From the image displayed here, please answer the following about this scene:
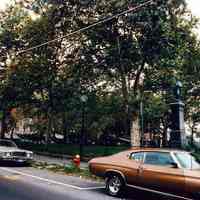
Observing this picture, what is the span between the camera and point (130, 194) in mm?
11461

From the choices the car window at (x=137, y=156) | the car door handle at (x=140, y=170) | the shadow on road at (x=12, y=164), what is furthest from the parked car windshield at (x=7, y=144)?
the car door handle at (x=140, y=170)

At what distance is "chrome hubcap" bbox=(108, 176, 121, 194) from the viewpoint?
11121 millimetres

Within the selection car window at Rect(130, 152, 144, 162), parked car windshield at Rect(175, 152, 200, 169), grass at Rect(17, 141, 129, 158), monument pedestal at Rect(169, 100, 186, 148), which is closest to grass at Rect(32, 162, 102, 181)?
monument pedestal at Rect(169, 100, 186, 148)

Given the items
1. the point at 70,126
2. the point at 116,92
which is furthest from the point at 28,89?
the point at 70,126

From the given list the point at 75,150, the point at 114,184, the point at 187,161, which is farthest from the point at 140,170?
the point at 75,150

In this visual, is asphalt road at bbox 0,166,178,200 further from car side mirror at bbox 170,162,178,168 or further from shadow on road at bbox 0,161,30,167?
shadow on road at bbox 0,161,30,167

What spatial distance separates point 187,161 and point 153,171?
3.09 feet

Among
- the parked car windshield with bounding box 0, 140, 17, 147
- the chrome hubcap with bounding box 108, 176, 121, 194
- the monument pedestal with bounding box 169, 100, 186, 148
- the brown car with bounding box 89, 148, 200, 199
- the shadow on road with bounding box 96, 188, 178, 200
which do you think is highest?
the monument pedestal with bounding box 169, 100, 186, 148

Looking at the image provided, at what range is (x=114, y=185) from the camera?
11.2 m

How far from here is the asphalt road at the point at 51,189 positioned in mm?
10508

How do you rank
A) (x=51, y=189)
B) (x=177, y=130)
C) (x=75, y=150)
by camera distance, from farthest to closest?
(x=75, y=150)
(x=177, y=130)
(x=51, y=189)

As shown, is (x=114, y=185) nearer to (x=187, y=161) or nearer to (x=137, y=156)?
(x=137, y=156)

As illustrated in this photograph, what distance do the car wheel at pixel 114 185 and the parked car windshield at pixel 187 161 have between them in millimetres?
1968

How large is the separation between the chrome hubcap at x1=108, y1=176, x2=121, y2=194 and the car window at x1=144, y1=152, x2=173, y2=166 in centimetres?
115
